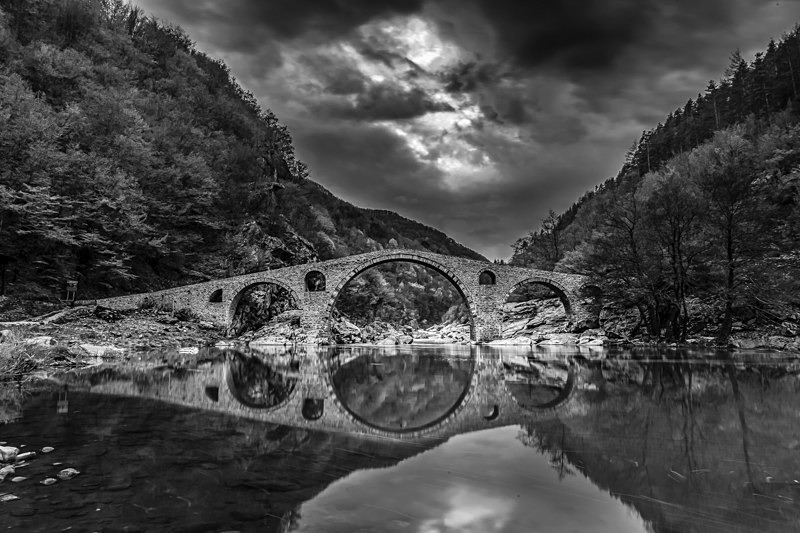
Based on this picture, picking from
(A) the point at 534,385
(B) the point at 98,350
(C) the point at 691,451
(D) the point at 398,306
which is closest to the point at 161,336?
(B) the point at 98,350

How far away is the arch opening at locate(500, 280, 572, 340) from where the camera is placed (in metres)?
37.7

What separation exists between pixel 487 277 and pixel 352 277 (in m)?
13.1

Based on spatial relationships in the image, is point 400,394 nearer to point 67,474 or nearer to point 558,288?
point 67,474

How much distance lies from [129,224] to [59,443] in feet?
90.8

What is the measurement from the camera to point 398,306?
66.7m

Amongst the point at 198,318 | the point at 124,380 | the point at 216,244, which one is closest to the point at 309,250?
the point at 216,244

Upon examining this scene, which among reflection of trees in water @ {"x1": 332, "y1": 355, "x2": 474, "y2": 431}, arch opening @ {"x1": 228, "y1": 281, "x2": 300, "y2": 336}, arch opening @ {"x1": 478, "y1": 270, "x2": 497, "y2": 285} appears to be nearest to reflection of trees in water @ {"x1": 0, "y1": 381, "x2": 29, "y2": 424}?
reflection of trees in water @ {"x1": 332, "y1": 355, "x2": 474, "y2": 431}

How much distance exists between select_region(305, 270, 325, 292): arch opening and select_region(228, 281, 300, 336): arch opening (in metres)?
1.86

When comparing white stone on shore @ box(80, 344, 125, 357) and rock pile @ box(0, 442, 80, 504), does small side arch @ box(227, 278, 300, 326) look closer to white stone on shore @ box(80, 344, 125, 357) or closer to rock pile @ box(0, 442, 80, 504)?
white stone on shore @ box(80, 344, 125, 357)


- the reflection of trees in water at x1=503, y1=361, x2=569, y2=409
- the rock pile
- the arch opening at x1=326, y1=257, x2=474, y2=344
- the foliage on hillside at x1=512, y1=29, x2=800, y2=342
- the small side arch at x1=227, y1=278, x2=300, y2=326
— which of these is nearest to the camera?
the rock pile

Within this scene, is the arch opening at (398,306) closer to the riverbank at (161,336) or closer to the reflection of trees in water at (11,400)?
the riverbank at (161,336)

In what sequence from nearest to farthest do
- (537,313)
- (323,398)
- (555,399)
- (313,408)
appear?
(313,408)
(555,399)
(323,398)
(537,313)

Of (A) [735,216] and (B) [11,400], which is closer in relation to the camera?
(B) [11,400]

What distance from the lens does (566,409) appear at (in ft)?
20.3
